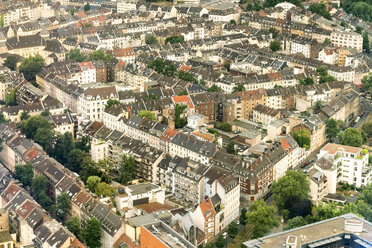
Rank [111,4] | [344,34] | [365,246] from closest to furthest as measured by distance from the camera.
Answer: [365,246] < [344,34] < [111,4]

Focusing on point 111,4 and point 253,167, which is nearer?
point 253,167

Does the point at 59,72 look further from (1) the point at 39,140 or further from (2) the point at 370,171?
(2) the point at 370,171

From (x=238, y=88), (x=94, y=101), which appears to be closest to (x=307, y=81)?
(x=238, y=88)

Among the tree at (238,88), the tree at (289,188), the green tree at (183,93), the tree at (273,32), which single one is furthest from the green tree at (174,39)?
the tree at (289,188)

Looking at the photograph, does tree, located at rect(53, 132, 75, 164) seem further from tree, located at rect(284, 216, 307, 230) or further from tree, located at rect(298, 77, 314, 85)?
tree, located at rect(298, 77, 314, 85)

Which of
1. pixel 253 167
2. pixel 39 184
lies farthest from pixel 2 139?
pixel 253 167
